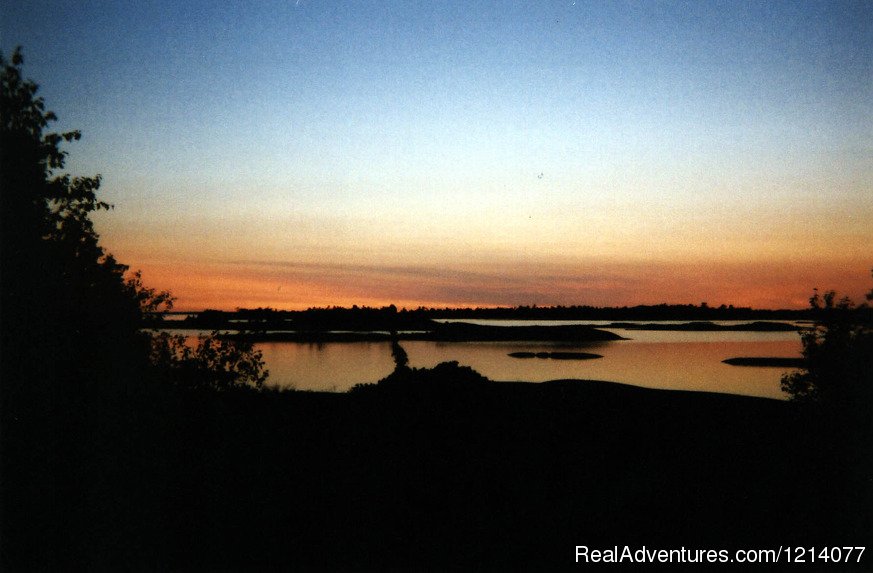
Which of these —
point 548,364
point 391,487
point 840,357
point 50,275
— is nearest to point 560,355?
point 548,364

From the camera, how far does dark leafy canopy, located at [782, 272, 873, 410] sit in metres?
18.2

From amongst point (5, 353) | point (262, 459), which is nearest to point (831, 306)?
point (262, 459)

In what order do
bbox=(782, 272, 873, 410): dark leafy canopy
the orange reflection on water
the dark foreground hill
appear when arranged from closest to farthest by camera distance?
the dark foreground hill
bbox=(782, 272, 873, 410): dark leafy canopy
the orange reflection on water

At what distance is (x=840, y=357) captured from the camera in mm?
19016

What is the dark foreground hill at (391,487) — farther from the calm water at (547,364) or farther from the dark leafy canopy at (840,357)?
the calm water at (547,364)

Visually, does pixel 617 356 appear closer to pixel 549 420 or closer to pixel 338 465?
pixel 549 420

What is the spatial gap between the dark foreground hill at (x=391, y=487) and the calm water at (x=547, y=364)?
67.0 ft

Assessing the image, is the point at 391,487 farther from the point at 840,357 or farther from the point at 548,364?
the point at 548,364

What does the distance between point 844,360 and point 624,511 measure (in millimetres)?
11053

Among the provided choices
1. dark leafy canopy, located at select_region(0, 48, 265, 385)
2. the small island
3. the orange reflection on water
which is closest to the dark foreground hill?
dark leafy canopy, located at select_region(0, 48, 265, 385)

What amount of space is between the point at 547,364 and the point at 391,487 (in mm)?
53105

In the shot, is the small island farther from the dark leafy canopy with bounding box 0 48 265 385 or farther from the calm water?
the dark leafy canopy with bounding box 0 48 265 385

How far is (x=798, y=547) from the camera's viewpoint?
36.0ft

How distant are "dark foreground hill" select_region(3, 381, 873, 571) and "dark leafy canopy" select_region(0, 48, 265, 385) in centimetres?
100
